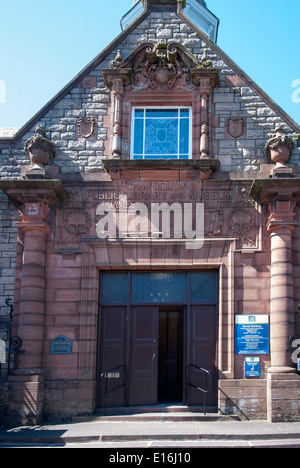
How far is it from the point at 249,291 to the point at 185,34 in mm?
5845

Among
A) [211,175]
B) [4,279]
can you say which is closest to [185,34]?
[211,175]

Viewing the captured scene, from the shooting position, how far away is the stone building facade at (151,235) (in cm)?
1080

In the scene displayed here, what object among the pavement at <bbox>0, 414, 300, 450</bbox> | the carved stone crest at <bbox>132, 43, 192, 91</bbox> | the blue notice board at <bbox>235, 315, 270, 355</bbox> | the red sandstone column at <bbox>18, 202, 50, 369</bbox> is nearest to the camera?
the pavement at <bbox>0, 414, 300, 450</bbox>

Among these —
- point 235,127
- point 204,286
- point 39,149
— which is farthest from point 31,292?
point 235,127

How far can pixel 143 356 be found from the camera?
1122cm

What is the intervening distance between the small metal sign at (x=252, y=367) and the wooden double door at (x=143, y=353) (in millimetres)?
655

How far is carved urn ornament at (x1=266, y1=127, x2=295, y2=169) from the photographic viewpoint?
11.3 metres

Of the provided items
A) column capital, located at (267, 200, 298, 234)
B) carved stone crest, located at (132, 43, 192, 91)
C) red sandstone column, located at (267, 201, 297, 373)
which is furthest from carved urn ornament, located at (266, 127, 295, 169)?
carved stone crest, located at (132, 43, 192, 91)

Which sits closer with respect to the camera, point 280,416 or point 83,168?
point 280,416

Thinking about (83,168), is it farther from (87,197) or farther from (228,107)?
(228,107)

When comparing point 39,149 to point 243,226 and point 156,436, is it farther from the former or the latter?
point 156,436

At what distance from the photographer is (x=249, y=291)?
11109 mm

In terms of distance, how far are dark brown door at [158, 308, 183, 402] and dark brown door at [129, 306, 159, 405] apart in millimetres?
3531

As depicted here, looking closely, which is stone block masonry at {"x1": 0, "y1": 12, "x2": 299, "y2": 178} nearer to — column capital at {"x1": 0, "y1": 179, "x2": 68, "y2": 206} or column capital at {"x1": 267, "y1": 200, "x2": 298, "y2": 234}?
column capital at {"x1": 0, "y1": 179, "x2": 68, "y2": 206}
